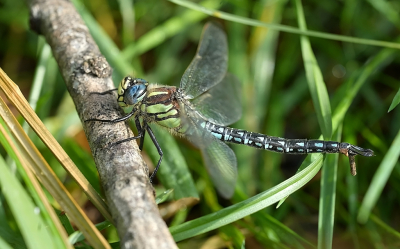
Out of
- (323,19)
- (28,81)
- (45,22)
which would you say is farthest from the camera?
(323,19)

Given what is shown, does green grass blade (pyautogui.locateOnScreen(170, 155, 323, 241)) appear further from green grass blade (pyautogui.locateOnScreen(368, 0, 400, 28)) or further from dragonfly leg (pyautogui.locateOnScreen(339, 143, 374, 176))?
green grass blade (pyautogui.locateOnScreen(368, 0, 400, 28))

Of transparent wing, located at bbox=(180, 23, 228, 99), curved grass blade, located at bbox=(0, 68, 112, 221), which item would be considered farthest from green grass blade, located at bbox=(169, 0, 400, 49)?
curved grass blade, located at bbox=(0, 68, 112, 221)

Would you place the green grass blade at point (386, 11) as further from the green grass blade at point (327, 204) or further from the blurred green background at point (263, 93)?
the green grass blade at point (327, 204)

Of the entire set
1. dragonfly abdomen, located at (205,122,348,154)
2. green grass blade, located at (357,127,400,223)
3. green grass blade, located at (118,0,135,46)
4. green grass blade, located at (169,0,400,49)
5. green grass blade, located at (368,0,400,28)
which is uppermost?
green grass blade, located at (368,0,400,28)

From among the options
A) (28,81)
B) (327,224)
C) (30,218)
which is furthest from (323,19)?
(30,218)

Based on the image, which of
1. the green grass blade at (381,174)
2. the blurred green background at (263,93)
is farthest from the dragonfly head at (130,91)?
the green grass blade at (381,174)

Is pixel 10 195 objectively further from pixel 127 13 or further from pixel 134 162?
pixel 127 13

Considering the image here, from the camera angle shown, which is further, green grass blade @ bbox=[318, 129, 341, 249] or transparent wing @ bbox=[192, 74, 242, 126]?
transparent wing @ bbox=[192, 74, 242, 126]
